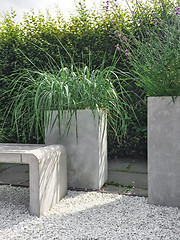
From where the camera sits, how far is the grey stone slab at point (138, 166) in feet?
9.77

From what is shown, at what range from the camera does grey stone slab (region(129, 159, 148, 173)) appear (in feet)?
9.77

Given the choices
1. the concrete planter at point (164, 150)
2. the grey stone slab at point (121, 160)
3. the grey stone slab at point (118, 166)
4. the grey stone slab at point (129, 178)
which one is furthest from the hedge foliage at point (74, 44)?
the concrete planter at point (164, 150)

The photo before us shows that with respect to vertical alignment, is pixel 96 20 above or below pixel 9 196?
above

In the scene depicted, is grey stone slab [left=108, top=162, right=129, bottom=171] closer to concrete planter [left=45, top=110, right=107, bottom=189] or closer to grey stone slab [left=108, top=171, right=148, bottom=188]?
grey stone slab [left=108, top=171, right=148, bottom=188]

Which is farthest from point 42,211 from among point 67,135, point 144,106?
point 144,106

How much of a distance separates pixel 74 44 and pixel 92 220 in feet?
8.74

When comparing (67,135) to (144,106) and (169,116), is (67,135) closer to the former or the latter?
(169,116)

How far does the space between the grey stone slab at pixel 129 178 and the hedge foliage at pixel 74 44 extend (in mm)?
685

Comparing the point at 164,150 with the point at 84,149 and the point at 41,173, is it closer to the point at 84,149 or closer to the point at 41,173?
the point at 84,149

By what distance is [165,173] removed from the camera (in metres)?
1.79

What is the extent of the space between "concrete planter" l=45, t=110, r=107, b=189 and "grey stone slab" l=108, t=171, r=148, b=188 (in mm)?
365

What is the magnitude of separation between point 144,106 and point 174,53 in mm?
1652

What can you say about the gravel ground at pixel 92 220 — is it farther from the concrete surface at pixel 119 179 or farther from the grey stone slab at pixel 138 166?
the grey stone slab at pixel 138 166

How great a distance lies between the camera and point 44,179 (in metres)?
1.67
